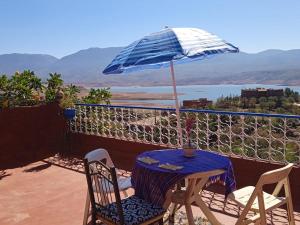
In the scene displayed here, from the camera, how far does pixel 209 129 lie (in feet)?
17.0

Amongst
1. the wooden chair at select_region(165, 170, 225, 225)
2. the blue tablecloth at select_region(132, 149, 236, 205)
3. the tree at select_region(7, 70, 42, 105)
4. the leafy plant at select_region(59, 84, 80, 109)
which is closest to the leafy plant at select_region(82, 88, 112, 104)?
the leafy plant at select_region(59, 84, 80, 109)

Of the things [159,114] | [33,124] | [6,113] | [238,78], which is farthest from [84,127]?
[238,78]

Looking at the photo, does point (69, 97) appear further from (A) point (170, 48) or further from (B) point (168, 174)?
(B) point (168, 174)

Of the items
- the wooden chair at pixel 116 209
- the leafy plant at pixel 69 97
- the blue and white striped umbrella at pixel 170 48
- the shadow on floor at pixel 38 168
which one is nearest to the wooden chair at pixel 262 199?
the wooden chair at pixel 116 209

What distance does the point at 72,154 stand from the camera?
6.90 metres

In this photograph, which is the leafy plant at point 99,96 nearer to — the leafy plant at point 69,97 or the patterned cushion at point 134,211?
the leafy plant at point 69,97

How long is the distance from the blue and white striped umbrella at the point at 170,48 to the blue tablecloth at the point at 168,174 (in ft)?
2.55

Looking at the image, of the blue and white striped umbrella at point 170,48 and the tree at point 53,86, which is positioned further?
the tree at point 53,86

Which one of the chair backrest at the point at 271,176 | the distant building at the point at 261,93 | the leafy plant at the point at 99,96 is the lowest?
the distant building at the point at 261,93

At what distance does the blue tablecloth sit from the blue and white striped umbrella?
0.78 m

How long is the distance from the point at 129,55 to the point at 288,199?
196cm

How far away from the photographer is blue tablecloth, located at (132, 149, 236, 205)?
280 centimetres

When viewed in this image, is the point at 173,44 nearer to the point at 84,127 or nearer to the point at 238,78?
the point at 84,127

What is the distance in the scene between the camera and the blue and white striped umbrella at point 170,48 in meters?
3.05
